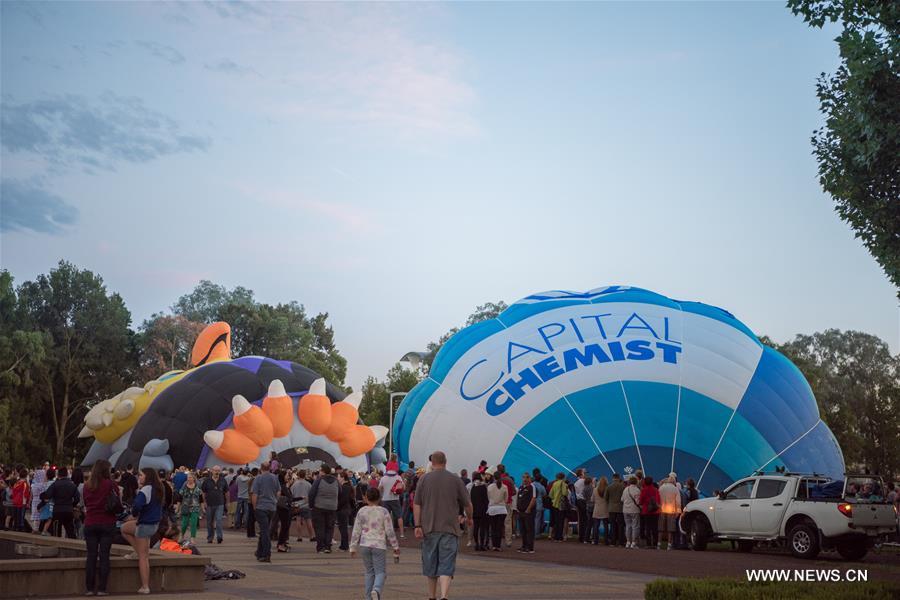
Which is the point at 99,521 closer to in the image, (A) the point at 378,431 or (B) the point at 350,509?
(B) the point at 350,509

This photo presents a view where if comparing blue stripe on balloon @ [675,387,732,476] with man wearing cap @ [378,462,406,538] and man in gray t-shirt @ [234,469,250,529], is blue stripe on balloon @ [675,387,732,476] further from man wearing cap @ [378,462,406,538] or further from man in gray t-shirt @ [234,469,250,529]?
man in gray t-shirt @ [234,469,250,529]

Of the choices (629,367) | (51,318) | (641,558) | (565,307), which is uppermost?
(51,318)

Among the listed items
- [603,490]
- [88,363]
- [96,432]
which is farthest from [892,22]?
[88,363]

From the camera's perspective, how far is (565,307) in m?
29.2

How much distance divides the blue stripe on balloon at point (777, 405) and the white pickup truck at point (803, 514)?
483cm

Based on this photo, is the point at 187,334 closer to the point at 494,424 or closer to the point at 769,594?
the point at 494,424

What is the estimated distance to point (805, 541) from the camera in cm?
2041

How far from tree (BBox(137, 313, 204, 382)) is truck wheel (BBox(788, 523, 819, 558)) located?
6642 cm

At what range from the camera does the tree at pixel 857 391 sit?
77.8 metres

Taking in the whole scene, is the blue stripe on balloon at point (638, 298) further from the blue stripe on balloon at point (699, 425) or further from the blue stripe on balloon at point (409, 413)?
the blue stripe on balloon at point (409, 413)

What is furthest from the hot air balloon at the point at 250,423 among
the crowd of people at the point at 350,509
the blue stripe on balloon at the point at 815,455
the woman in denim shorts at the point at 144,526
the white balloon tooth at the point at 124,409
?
the woman in denim shorts at the point at 144,526

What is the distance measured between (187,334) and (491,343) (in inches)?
2439

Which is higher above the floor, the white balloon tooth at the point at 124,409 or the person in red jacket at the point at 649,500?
the white balloon tooth at the point at 124,409

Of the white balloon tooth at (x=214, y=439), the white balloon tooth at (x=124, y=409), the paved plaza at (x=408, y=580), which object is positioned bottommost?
the paved plaza at (x=408, y=580)
